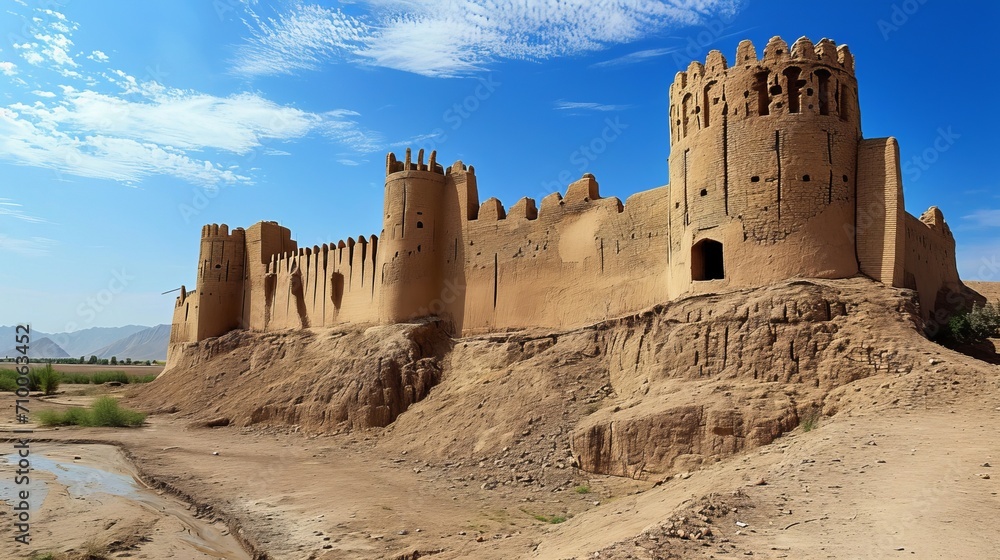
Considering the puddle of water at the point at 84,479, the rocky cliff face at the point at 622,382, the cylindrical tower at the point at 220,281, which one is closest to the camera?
the rocky cliff face at the point at 622,382

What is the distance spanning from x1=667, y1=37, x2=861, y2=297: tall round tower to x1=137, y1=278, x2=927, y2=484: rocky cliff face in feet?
2.87

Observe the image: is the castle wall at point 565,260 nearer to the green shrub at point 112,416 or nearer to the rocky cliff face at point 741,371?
the rocky cliff face at point 741,371

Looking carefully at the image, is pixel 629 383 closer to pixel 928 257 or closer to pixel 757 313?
pixel 757 313

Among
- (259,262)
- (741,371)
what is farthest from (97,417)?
(741,371)

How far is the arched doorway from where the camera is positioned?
51.0ft

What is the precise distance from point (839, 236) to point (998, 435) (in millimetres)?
5937

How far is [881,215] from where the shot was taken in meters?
14.1

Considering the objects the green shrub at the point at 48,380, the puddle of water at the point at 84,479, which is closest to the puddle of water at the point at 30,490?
the puddle of water at the point at 84,479

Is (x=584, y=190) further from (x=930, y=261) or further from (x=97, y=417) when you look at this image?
(x=97, y=417)

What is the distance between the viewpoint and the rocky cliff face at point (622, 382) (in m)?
12.0

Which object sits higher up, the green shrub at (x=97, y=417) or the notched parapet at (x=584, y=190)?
the notched parapet at (x=584, y=190)

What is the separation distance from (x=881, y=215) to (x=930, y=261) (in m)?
5.06

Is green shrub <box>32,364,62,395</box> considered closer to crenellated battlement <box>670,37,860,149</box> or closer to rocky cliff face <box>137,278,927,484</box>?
rocky cliff face <box>137,278,927,484</box>

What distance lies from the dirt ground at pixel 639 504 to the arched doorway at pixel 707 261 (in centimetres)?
484
